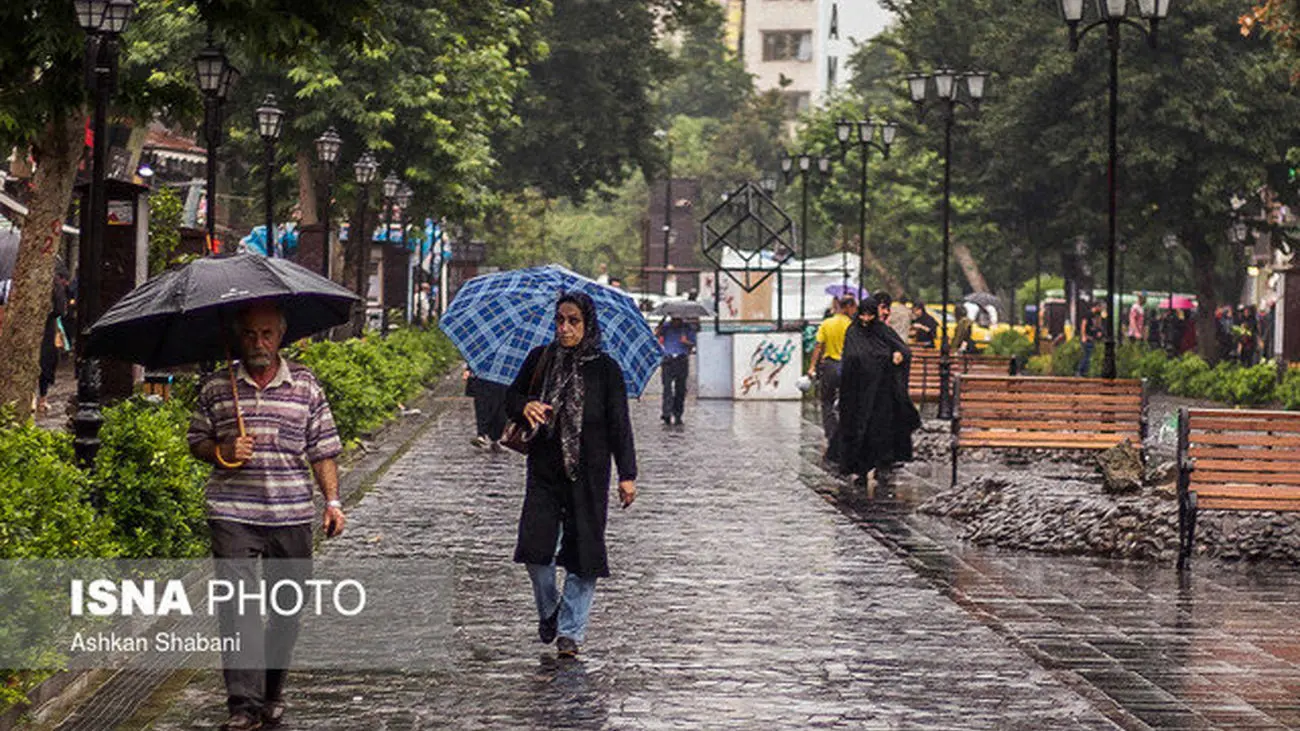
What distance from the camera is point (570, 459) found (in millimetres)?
Result: 10203

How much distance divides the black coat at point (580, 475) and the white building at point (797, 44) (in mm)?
119676

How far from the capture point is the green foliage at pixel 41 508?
850cm

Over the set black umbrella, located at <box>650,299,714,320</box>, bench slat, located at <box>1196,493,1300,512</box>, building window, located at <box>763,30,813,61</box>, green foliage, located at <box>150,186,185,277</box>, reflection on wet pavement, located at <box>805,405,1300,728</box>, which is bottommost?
reflection on wet pavement, located at <box>805,405,1300,728</box>

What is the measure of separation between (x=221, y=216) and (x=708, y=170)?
60.2 meters

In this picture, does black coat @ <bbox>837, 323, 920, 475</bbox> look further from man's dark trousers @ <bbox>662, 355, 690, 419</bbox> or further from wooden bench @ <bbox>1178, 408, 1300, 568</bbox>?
man's dark trousers @ <bbox>662, 355, 690, 419</bbox>

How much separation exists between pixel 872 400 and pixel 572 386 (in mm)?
10405

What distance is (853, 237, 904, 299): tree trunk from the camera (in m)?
80.2

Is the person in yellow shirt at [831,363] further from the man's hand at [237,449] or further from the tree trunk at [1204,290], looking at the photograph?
the tree trunk at [1204,290]

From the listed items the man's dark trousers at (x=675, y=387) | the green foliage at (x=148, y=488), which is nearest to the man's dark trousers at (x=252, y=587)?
the green foliage at (x=148, y=488)

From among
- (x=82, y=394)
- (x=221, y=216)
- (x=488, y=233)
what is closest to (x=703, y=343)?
(x=221, y=216)

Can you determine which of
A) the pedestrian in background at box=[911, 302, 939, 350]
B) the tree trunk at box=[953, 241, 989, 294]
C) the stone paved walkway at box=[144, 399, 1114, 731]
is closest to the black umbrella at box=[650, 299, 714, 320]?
the pedestrian in background at box=[911, 302, 939, 350]

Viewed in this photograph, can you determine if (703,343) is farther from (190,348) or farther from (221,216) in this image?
(190,348)

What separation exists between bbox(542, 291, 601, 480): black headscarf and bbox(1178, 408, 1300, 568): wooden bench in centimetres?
522

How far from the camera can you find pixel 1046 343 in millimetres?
57719
